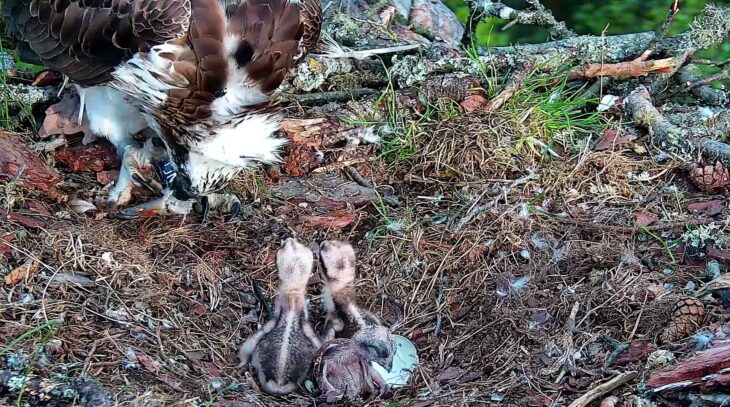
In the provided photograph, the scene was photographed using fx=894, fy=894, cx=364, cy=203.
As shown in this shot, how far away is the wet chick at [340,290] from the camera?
3734 millimetres

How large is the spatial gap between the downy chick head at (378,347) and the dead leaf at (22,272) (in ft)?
4.39

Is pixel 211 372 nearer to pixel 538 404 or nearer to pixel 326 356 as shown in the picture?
pixel 326 356

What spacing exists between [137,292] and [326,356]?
0.88m

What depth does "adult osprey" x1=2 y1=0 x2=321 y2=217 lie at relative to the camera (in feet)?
12.2

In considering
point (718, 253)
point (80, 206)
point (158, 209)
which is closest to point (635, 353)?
point (718, 253)

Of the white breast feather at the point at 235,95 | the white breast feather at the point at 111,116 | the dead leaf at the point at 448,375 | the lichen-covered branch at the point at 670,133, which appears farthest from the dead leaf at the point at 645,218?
the white breast feather at the point at 111,116

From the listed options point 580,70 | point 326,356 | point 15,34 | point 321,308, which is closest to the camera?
point 326,356

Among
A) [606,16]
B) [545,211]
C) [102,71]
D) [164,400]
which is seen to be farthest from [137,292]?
[606,16]

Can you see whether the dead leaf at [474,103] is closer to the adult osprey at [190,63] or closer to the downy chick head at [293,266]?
the adult osprey at [190,63]

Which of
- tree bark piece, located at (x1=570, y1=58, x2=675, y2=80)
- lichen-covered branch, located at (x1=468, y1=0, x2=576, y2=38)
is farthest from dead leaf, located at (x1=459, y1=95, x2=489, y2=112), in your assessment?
lichen-covered branch, located at (x1=468, y1=0, x2=576, y2=38)

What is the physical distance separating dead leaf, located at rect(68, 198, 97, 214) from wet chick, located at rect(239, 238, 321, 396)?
1022 millimetres

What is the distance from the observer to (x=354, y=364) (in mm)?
3389

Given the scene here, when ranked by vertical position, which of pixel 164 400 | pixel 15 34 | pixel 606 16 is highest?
pixel 15 34

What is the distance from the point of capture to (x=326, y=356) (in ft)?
11.2
